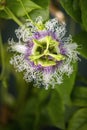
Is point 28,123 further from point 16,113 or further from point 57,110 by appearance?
point 57,110

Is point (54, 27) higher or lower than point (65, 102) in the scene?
higher

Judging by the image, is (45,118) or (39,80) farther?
(45,118)

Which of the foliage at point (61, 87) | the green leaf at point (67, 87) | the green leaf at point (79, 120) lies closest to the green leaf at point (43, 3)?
the foliage at point (61, 87)

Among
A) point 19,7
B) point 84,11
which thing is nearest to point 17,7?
point 19,7

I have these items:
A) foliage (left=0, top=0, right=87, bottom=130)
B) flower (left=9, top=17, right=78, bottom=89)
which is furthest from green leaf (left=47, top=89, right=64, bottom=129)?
flower (left=9, top=17, right=78, bottom=89)

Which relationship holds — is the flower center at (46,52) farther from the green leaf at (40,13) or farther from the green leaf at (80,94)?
the green leaf at (80,94)

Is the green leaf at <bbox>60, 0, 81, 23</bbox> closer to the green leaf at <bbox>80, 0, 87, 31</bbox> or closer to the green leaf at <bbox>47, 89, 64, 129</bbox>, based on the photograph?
the green leaf at <bbox>80, 0, 87, 31</bbox>

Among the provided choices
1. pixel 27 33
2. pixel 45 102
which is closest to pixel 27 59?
pixel 27 33

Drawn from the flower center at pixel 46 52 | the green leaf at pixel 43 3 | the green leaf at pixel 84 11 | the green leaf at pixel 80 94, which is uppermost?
the green leaf at pixel 43 3
